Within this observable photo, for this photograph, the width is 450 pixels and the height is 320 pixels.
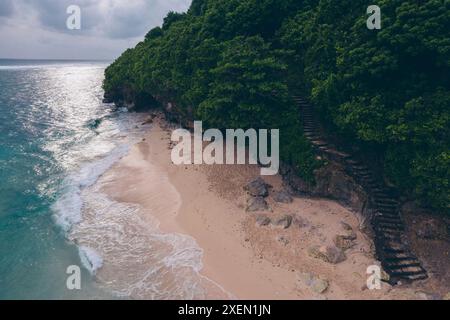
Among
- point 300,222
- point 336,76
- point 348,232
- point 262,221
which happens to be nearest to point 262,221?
point 262,221

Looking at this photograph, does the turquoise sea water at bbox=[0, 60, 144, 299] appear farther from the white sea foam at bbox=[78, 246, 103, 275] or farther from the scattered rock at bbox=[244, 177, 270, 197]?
the scattered rock at bbox=[244, 177, 270, 197]

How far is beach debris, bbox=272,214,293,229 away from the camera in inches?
764

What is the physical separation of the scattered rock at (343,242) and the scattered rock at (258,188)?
6053mm

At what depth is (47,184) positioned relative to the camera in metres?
27.0

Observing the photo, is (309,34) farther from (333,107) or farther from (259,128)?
(259,128)

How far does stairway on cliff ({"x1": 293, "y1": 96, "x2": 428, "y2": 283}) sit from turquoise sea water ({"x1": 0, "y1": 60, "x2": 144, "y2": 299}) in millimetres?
Answer: 15818

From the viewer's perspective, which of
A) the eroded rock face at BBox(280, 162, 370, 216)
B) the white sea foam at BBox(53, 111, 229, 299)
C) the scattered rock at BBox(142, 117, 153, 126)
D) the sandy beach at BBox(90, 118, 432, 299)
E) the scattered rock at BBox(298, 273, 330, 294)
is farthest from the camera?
the scattered rock at BBox(142, 117, 153, 126)

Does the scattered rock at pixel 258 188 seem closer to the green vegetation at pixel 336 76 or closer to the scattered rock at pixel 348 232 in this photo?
the green vegetation at pixel 336 76

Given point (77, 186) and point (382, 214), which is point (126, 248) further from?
point (382, 214)

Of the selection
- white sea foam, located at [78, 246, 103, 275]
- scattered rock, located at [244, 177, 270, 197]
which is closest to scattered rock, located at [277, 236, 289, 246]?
scattered rock, located at [244, 177, 270, 197]

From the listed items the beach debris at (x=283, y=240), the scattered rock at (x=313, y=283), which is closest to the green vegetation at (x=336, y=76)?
the beach debris at (x=283, y=240)

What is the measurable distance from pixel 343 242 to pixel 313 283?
12.5ft

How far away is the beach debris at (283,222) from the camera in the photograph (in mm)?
19406
